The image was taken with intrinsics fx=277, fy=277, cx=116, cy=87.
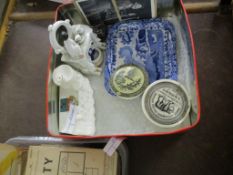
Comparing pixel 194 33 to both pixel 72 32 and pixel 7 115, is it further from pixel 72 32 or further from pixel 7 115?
pixel 7 115

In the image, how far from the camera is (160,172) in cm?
101

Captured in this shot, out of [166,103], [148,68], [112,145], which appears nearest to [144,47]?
[148,68]

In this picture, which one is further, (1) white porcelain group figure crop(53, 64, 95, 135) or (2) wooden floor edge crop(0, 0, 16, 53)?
(2) wooden floor edge crop(0, 0, 16, 53)

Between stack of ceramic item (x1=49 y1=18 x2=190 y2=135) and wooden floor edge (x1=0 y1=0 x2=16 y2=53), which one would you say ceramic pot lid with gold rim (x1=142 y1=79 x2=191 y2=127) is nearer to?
stack of ceramic item (x1=49 y1=18 x2=190 y2=135)

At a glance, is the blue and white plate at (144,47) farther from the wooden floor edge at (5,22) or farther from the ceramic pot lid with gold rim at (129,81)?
the wooden floor edge at (5,22)

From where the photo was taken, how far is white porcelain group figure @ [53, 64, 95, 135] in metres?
0.88

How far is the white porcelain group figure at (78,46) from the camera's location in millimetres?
810

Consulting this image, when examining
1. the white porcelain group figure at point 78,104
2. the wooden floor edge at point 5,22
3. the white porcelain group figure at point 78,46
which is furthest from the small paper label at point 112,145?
the wooden floor edge at point 5,22

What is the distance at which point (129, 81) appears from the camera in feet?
3.01

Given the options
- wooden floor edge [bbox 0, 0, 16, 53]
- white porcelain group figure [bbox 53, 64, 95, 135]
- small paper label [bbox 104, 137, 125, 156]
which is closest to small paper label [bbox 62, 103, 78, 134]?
white porcelain group figure [bbox 53, 64, 95, 135]

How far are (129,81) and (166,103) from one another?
0.48ft

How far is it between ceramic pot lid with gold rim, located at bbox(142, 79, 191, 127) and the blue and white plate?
0.19 feet

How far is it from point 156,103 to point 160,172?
31 cm

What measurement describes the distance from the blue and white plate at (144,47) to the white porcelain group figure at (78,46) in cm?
4
